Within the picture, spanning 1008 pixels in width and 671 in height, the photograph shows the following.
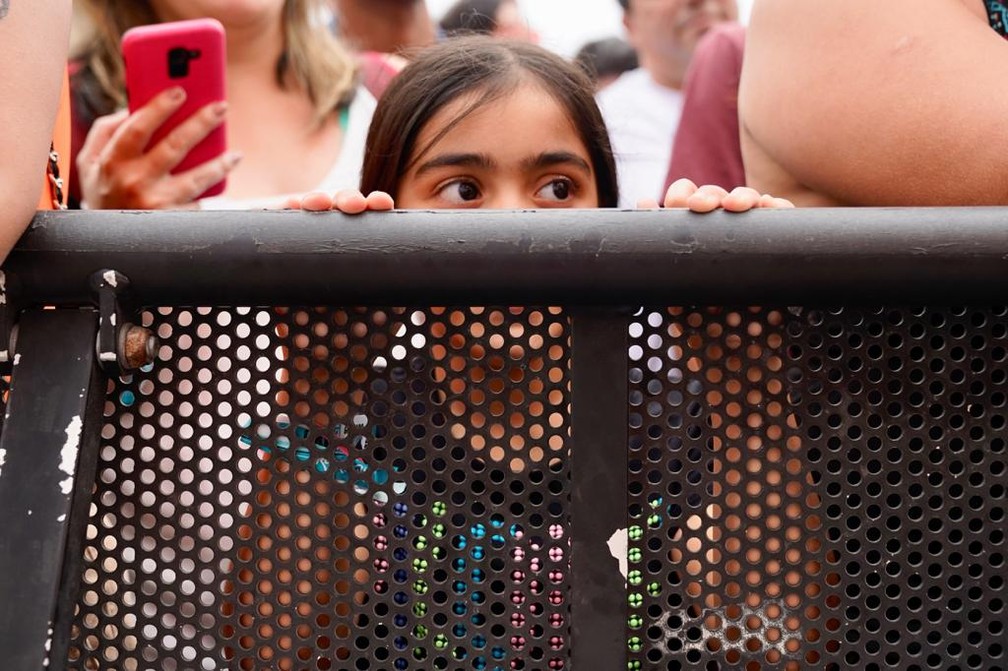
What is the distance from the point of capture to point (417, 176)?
1.52 m

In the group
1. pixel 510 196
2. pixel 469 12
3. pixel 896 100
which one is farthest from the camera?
pixel 469 12

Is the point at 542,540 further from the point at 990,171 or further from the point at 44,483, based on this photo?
the point at 990,171

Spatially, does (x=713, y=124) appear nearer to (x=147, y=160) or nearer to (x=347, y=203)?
(x=147, y=160)

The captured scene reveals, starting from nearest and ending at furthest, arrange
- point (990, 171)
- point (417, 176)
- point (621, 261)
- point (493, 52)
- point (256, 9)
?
point (621, 261), point (990, 171), point (417, 176), point (493, 52), point (256, 9)

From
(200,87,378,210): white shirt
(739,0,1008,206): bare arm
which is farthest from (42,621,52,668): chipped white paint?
(200,87,378,210): white shirt

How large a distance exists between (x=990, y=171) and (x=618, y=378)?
0.40m

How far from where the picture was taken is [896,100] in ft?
3.03

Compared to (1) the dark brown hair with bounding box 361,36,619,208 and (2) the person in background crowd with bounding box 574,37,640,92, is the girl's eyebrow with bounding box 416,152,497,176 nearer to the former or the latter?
(1) the dark brown hair with bounding box 361,36,619,208

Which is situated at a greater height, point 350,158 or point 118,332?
point 350,158

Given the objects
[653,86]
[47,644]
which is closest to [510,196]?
[47,644]

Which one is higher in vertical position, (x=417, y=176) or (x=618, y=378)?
(x=417, y=176)

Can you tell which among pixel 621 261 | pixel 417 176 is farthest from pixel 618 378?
pixel 417 176

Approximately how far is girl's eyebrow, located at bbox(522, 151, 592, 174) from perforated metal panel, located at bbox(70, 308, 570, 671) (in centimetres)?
75

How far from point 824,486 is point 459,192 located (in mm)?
824
